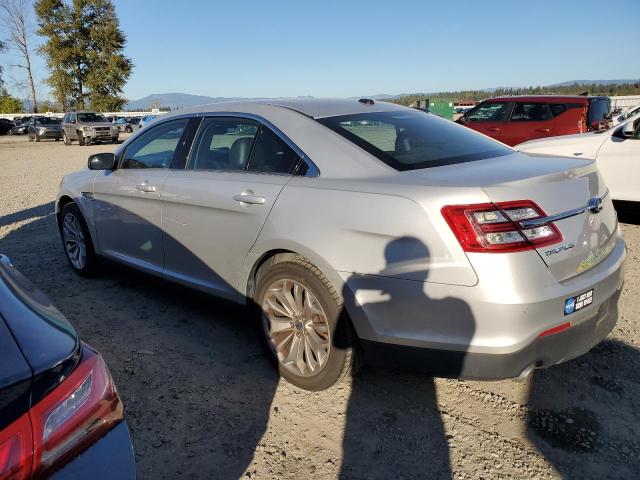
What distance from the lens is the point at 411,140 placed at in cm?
306

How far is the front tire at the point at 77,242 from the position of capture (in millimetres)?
4785

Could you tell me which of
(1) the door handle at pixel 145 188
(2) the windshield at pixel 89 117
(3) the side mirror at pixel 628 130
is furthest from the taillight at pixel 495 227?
(2) the windshield at pixel 89 117

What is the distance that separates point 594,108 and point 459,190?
30.5ft

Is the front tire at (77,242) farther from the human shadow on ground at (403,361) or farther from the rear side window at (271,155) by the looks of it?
the human shadow on ground at (403,361)

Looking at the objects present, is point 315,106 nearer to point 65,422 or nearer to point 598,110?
point 65,422

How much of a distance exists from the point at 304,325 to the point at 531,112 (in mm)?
9025

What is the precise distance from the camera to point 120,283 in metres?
4.87

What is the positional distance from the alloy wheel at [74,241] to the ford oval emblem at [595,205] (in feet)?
13.9

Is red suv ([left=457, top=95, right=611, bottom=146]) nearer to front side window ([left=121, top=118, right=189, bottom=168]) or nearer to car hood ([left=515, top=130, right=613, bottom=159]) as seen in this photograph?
car hood ([left=515, top=130, right=613, bottom=159])

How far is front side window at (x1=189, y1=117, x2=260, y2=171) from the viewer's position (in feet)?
11.0

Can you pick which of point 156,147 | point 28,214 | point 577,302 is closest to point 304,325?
point 577,302

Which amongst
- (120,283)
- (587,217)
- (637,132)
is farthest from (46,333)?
(637,132)

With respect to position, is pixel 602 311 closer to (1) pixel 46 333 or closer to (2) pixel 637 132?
(1) pixel 46 333

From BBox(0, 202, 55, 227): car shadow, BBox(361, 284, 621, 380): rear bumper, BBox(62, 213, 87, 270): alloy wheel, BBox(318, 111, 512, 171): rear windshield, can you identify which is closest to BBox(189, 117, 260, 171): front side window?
BBox(318, 111, 512, 171): rear windshield
